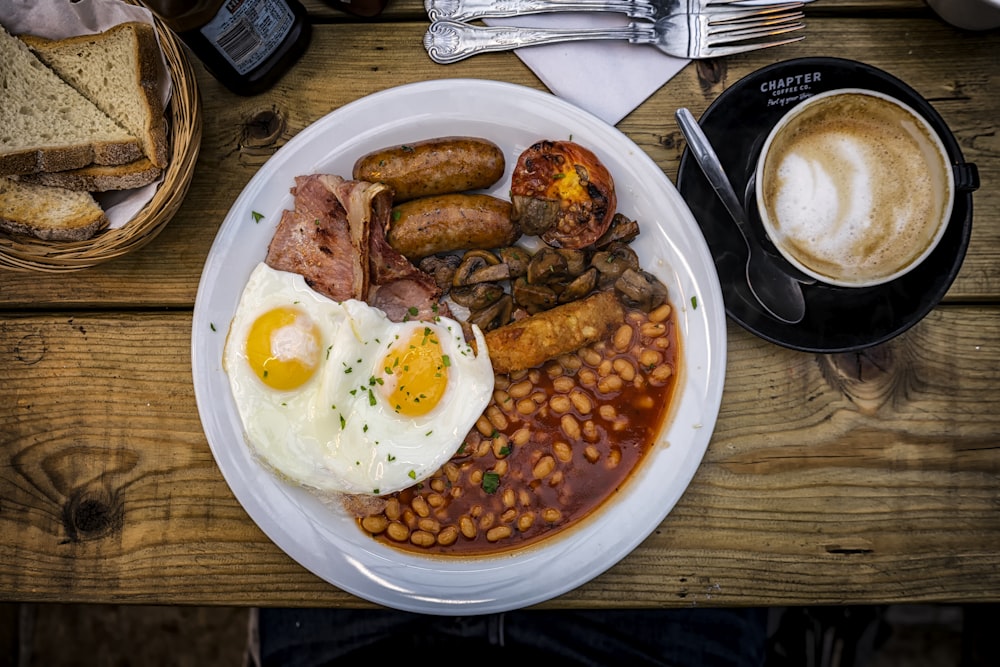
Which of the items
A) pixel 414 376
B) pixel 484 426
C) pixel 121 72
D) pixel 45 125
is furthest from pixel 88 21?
pixel 484 426

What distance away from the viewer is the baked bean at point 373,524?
1703mm

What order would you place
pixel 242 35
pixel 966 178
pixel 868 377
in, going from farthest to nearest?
pixel 868 377 → pixel 242 35 → pixel 966 178

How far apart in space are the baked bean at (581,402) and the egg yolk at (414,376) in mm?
341

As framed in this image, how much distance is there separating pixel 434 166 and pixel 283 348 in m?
0.58

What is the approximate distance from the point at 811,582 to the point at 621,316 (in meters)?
0.89

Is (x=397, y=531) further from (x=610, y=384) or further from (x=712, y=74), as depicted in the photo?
(x=712, y=74)

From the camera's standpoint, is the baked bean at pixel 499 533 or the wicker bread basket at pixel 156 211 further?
the baked bean at pixel 499 533

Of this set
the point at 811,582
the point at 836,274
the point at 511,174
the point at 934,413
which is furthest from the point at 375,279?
the point at 934,413

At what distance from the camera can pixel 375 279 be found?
1674 millimetres

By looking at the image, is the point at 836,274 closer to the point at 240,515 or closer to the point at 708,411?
the point at 708,411

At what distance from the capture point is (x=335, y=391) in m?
1.61

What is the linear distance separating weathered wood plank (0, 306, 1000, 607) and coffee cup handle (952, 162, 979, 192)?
0.48 meters

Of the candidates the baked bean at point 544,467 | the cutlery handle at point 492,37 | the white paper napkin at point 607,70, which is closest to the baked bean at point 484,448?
the baked bean at point 544,467

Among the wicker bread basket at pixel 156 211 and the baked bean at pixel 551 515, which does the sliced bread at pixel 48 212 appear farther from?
the baked bean at pixel 551 515
